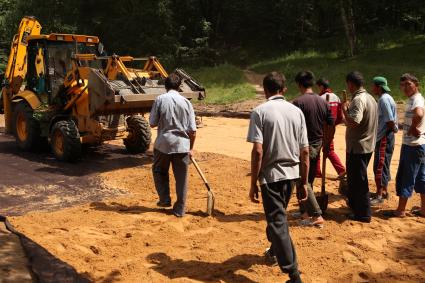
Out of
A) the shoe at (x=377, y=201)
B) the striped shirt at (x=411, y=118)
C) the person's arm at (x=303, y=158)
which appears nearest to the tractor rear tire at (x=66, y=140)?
the shoe at (x=377, y=201)

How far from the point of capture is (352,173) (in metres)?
5.87

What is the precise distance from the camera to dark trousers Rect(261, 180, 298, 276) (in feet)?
13.2

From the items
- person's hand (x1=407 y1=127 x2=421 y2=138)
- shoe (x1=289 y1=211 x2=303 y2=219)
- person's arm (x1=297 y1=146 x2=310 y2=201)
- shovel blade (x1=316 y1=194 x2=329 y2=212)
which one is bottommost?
shoe (x1=289 y1=211 x2=303 y2=219)

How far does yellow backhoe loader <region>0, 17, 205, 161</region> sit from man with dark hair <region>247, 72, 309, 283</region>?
464 cm

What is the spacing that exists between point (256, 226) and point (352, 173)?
4.46 feet

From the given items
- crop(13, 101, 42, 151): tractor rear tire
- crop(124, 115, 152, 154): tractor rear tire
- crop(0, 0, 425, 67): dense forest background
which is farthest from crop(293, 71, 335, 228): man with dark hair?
crop(0, 0, 425, 67): dense forest background

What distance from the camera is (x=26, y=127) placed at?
Answer: 34.0ft

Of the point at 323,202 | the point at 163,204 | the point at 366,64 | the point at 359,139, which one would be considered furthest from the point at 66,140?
the point at 366,64

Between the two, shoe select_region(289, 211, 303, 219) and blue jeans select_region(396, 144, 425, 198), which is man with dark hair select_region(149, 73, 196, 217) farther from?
blue jeans select_region(396, 144, 425, 198)

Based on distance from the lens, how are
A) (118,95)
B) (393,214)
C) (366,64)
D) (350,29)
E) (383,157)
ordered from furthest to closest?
(350,29) < (366,64) < (118,95) < (383,157) < (393,214)

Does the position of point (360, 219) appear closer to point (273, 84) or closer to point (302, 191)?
point (302, 191)

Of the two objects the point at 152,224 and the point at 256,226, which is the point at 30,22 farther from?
the point at 256,226

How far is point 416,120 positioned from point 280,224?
2.77 metres

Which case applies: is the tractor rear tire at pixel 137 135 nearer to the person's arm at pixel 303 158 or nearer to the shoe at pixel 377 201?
the shoe at pixel 377 201
